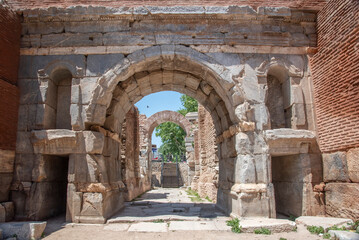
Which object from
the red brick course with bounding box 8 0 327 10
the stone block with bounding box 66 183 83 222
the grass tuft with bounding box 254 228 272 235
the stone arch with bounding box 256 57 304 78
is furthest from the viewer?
the red brick course with bounding box 8 0 327 10

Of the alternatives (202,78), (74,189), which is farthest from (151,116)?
(74,189)

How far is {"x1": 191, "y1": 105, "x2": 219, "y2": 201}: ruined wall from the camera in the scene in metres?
9.68

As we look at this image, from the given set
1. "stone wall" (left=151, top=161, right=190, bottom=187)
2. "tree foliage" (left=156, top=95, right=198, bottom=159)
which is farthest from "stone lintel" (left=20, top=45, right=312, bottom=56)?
"tree foliage" (left=156, top=95, right=198, bottom=159)

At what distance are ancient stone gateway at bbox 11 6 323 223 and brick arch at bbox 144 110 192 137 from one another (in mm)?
11589

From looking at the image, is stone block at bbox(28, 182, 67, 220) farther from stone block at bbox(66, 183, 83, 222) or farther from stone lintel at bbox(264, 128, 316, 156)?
stone lintel at bbox(264, 128, 316, 156)

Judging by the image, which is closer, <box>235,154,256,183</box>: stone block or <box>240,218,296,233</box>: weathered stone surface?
<box>240,218,296,233</box>: weathered stone surface

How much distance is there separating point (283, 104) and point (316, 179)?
6.33ft

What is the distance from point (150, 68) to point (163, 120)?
1216 cm

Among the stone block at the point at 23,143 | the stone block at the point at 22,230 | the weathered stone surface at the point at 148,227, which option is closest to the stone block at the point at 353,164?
the weathered stone surface at the point at 148,227

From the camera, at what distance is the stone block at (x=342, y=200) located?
4.96 meters

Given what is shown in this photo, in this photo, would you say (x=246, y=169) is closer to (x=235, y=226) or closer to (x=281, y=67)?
(x=235, y=226)

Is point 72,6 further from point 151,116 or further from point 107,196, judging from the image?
point 151,116

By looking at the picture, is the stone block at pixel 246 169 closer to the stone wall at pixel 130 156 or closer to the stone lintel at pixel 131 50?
the stone lintel at pixel 131 50

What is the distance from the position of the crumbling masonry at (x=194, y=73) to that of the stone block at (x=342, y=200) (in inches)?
1.5
